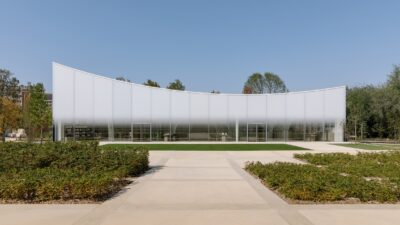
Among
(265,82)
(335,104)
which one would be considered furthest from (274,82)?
(335,104)

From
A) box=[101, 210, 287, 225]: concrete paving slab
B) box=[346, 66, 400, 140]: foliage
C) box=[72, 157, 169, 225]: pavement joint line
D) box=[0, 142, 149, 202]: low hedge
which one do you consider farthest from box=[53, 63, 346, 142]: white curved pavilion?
box=[101, 210, 287, 225]: concrete paving slab

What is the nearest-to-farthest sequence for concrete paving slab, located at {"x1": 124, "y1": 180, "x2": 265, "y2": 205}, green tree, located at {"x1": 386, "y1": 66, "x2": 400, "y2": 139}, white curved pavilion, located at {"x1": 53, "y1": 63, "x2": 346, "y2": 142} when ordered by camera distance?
concrete paving slab, located at {"x1": 124, "y1": 180, "x2": 265, "y2": 205}
white curved pavilion, located at {"x1": 53, "y1": 63, "x2": 346, "y2": 142}
green tree, located at {"x1": 386, "y1": 66, "x2": 400, "y2": 139}

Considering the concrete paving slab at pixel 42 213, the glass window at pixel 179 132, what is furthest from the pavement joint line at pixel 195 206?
the glass window at pixel 179 132

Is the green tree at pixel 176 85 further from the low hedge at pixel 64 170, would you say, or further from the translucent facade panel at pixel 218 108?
the low hedge at pixel 64 170

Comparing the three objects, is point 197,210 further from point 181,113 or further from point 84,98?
point 84,98

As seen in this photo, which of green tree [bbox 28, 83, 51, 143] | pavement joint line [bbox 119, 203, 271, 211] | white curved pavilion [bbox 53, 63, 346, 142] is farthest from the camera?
white curved pavilion [bbox 53, 63, 346, 142]

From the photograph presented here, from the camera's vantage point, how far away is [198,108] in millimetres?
49844

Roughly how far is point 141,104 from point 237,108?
1330 cm

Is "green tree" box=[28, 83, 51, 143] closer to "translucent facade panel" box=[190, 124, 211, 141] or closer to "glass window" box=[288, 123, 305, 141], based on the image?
"translucent facade panel" box=[190, 124, 211, 141]

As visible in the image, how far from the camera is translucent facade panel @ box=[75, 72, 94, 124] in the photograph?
48875mm

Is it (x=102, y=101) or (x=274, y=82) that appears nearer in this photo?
(x=102, y=101)

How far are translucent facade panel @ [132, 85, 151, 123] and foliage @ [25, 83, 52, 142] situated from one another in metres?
11.9

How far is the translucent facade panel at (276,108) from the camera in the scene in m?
50.6

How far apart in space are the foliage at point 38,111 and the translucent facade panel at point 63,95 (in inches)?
66.8
